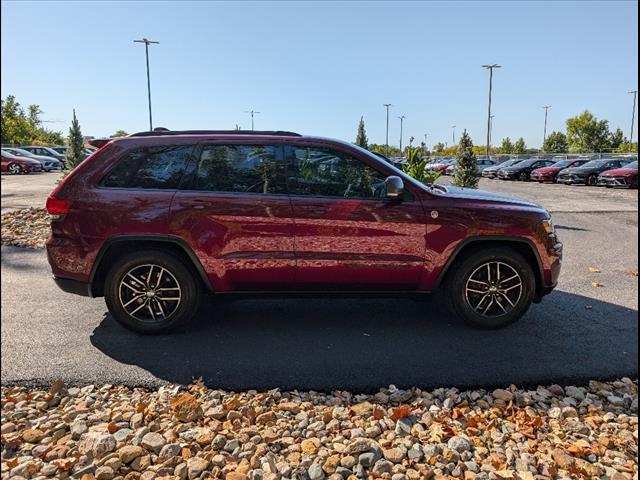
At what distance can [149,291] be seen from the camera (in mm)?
3945

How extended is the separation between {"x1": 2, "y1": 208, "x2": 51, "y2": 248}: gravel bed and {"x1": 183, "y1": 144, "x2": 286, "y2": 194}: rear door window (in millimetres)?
3971

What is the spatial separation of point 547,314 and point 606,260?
10.7 ft

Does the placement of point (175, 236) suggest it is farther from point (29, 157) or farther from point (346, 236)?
point (29, 157)

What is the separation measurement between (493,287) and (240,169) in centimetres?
248

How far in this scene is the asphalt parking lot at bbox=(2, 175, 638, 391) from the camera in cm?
331

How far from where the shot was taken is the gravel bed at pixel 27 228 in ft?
24.9

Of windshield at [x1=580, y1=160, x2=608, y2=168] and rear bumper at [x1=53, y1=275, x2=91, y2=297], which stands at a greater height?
windshield at [x1=580, y1=160, x2=608, y2=168]

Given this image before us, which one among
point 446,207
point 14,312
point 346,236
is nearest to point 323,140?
point 346,236

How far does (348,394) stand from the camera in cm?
306

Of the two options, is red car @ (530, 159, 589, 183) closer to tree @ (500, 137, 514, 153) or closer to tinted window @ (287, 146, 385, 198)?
tinted window @ (287, 146, 385, 198)

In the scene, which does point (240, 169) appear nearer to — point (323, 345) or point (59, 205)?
point (59, 205)

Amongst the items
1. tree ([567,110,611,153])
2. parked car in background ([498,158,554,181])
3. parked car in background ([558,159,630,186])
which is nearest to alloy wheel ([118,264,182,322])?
parked car in background ([558,159,630,186])

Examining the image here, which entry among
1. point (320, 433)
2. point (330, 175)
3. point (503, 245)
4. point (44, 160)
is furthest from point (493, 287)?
point (44, 160)

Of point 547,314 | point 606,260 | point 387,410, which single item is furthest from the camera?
point 606,260
